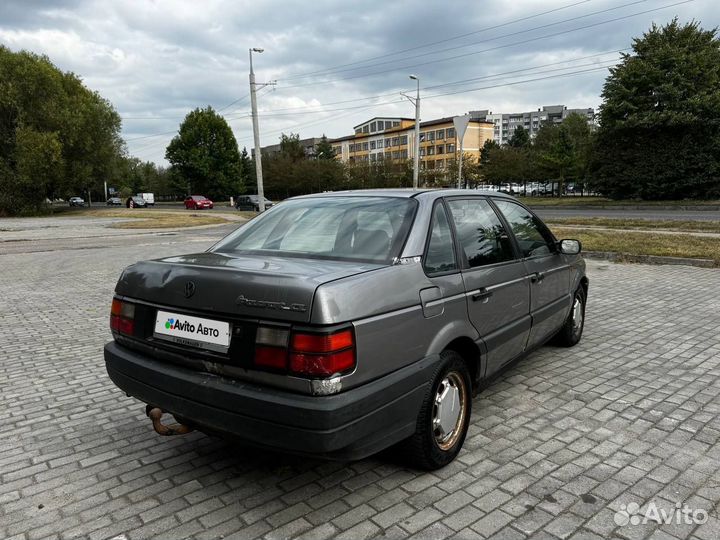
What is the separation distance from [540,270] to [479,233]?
2.94 feet

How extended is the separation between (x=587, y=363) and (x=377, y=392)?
326 cm

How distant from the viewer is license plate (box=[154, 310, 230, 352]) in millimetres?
2451

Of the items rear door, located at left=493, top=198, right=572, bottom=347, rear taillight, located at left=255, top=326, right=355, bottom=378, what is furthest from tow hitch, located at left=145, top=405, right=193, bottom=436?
rear door, located at left=493, top=198, right=572, bottom=347

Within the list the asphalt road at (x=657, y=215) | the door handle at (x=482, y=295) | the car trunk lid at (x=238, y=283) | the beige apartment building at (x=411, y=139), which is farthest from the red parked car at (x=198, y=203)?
the door handle at (x=482, y=295)

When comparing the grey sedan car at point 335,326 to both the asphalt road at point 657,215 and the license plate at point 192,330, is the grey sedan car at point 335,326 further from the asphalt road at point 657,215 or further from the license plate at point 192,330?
the asphalt road at point 657,215

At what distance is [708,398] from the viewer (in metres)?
3.95

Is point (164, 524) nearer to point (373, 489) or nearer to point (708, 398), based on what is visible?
point (373, 489)

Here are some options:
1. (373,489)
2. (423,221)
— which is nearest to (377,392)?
(373,489)

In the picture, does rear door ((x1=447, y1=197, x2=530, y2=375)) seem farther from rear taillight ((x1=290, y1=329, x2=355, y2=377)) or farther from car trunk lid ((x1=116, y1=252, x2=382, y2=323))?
rear taillight ((x1=290, y1=329, x2=355, y2=377))

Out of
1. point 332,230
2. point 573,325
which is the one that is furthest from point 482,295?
point 573,325

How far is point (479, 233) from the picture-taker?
3543 millimetres

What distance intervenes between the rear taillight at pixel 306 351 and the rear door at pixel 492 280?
1102mm

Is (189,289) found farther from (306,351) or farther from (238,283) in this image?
(306,351)

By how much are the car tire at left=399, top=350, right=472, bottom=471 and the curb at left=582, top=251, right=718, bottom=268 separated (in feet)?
32.4
